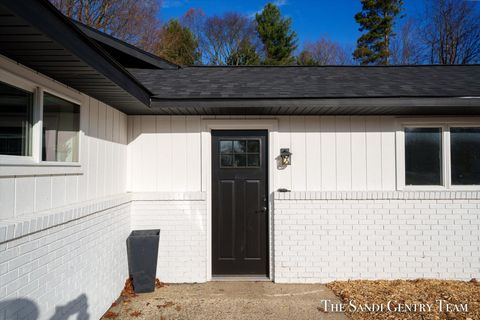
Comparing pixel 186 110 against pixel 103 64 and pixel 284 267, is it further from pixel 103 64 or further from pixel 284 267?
pixel 284 267

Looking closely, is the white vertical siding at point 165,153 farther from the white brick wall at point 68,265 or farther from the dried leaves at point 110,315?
the dried leaves at point 110,315

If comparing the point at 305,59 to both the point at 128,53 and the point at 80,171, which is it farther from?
the point at 80,171

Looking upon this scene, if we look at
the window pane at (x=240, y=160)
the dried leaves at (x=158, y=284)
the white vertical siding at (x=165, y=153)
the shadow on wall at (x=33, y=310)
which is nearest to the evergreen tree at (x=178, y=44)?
the white vertical siding at (x=165, y=153)

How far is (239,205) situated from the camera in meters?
4.63

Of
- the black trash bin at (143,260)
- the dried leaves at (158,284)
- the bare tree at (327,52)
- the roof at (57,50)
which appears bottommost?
the dried leaves at (158,284)

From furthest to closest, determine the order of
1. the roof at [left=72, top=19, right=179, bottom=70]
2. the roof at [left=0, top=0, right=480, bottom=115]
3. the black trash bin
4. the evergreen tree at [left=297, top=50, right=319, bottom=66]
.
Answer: the evergreen tree at [left=297, top=50, right=319, bottom=66] < the roof at [left=72, top=19, right=179, bottom=70] < the black trash bin < the roof at [left=0, top=0, right=480, bottom=115]

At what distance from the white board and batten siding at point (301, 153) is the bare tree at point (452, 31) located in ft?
47.2

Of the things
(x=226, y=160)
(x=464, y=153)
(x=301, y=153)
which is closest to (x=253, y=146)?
(x=226, y=160)

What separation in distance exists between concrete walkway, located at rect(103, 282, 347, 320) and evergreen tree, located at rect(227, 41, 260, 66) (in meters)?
13.9

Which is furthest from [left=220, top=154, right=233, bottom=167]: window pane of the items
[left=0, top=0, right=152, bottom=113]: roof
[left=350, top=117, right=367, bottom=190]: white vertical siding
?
[left=350, top=117, right=367, bottom=190]: white vertical siding

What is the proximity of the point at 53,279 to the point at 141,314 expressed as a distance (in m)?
1.31

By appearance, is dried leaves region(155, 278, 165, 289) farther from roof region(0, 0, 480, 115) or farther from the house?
roof region(0, 0, 480, 115)

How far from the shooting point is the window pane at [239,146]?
463 cm

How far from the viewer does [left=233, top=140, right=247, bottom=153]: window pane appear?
15.2 feet
